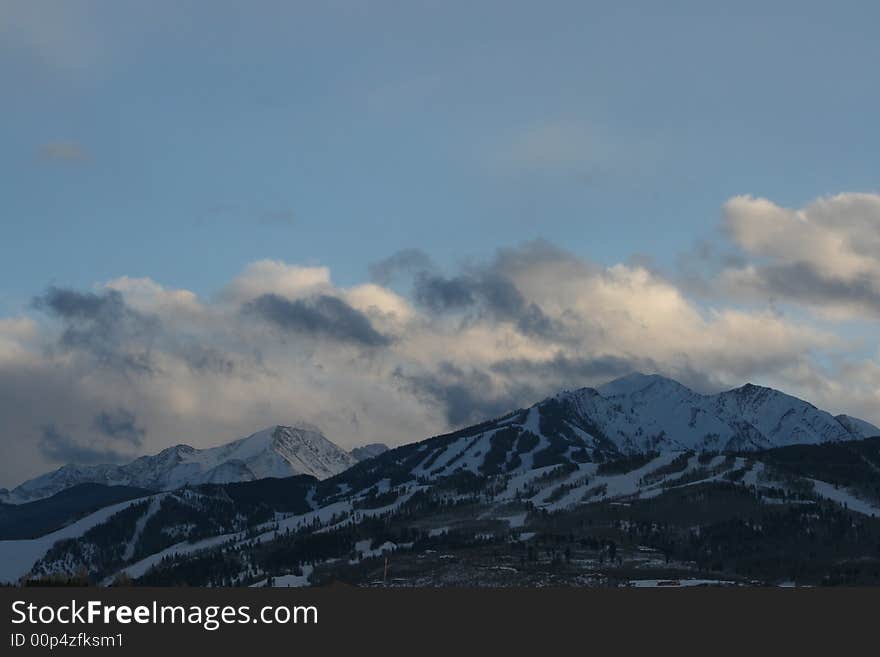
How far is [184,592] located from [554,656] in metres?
39.1

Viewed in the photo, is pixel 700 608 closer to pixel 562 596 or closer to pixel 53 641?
pixel 562 596

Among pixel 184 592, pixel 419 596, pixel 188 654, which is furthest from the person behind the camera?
pixel 419 596

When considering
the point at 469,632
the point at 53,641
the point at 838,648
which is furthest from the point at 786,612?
the point at 53,641

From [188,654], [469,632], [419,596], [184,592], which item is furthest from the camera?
[419,596]

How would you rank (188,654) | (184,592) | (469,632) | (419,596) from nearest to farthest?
(188,654)
(184,592)
(469,632)
(419,596)

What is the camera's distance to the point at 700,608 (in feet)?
569

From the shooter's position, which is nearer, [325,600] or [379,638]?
[379,638]

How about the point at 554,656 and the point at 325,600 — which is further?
the point at 325,600

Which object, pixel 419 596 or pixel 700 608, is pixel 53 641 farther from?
pixel 700 608

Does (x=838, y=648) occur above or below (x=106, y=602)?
below

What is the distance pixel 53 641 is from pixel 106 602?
22.6ft

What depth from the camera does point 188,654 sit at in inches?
4840

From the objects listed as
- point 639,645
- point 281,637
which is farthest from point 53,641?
point 639,645

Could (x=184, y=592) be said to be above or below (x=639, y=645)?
above
